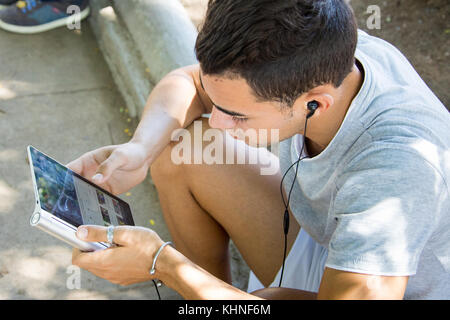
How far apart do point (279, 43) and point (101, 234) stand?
787mm

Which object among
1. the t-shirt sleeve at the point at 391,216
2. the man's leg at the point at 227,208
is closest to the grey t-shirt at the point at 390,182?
the t-shirt sleeve at the point at 391,216

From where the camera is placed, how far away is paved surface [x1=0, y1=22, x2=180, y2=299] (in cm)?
233

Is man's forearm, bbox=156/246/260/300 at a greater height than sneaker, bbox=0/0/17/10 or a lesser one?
lesser

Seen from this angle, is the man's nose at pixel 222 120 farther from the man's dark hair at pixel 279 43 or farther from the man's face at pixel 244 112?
the man's dark hair at pixel 279 43

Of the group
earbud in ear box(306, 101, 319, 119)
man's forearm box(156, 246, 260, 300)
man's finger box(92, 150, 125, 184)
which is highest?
earbud in ear box(306, 101, 319, 119)

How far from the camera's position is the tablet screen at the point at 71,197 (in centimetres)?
156

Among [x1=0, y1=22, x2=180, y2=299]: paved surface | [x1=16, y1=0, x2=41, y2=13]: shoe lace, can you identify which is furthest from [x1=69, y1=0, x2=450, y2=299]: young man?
[x1=16, y1=0, x2=41, y2=13]: shoe lace

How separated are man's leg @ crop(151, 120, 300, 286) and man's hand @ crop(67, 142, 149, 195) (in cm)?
14

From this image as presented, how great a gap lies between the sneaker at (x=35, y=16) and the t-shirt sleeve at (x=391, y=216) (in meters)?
2.70

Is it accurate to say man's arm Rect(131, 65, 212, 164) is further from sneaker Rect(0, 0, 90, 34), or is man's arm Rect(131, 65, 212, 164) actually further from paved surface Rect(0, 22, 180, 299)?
sneaker Rect(0, 0, 90, 34)

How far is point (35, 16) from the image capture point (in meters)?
3.43

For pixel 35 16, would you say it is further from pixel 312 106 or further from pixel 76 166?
pixel 312 106

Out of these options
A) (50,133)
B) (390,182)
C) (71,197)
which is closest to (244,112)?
(390,182)
